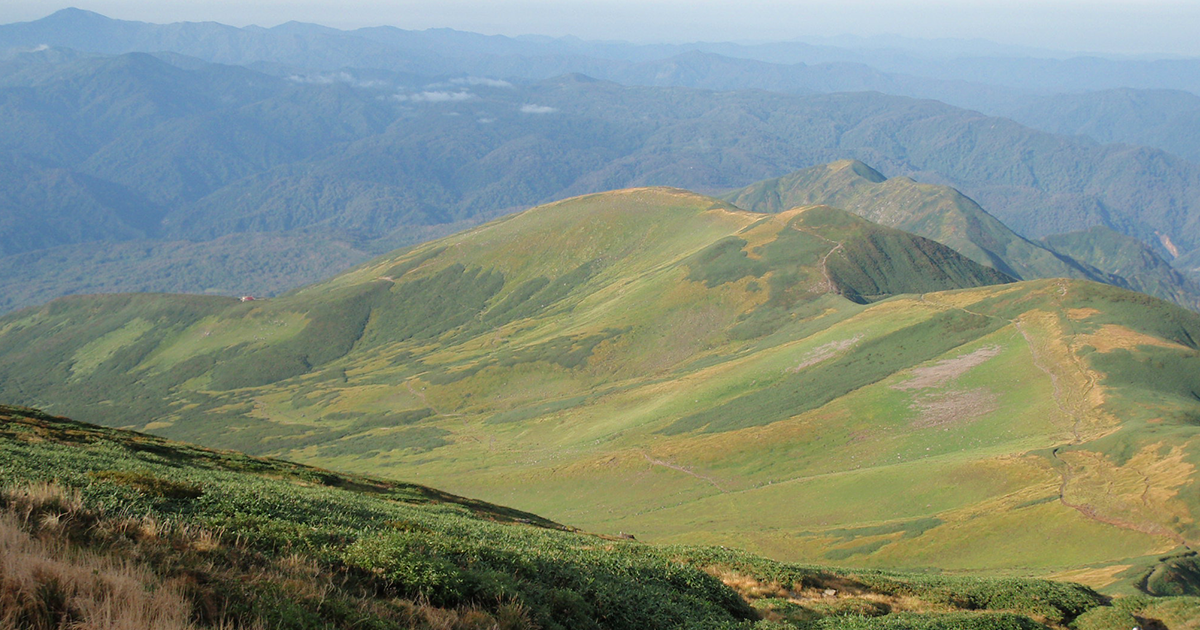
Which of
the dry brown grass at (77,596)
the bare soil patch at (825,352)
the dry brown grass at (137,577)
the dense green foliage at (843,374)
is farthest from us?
the bare soil patch at (825,352)

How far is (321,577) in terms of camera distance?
13.0 m

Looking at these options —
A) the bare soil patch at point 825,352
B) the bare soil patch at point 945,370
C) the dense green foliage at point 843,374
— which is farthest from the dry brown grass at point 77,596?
the bare soil patch at point 825,352

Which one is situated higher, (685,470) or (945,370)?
(945,370)

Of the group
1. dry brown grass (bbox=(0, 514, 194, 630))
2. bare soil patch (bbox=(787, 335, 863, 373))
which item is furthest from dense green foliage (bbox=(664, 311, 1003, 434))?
dry brown grass (bbox=(0, 514, 194, 630))

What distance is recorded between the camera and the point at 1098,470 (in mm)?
84188

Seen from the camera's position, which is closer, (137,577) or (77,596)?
(77,596)

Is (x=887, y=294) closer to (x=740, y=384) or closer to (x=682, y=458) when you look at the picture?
(x=740, y=384)

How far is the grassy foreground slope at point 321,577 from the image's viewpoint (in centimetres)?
920

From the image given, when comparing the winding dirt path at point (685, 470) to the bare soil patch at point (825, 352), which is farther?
the bare soil patch at point (825, 352)

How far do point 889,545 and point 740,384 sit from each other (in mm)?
70326

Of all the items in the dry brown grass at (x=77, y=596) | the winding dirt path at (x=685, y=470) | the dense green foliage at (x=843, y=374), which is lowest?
the winding dirt path at (x=685, y=470)

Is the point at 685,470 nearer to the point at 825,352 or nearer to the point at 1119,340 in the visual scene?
the point at 825,352

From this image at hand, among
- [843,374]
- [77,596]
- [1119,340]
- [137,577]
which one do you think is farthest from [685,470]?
[77,596]

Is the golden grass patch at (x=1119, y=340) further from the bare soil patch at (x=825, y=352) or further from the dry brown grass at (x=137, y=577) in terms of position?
the dry brown grass at (x=137, y=577)
